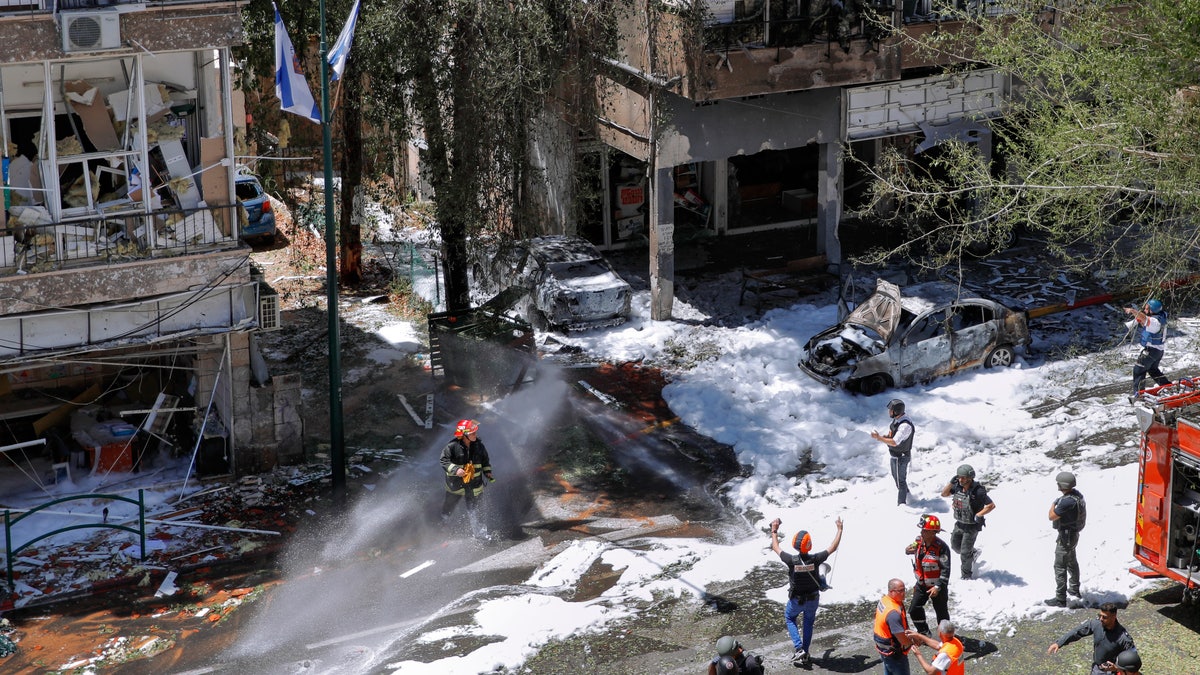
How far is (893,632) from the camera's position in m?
10.9

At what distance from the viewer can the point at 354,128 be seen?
76.7ft

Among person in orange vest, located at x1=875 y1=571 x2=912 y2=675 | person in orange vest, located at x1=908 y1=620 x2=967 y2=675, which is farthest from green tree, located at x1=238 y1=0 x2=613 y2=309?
person in orange vest, located at x1=908 y1=620 x2=967 y2=675

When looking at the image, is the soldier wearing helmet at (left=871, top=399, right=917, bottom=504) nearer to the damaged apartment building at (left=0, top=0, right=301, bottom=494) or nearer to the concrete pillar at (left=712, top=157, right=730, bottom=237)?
the damaged apartment building at (left=0, top=0, right=301, bottom=494)

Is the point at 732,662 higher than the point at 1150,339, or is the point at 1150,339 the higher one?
the point at 1150,339

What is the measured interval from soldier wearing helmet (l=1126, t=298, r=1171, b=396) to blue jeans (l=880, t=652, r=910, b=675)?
875 cm

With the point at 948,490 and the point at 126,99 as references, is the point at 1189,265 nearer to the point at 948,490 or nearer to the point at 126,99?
the point at 948,490

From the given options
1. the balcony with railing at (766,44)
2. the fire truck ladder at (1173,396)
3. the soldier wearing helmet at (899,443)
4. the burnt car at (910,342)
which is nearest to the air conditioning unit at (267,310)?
the soldier wearing helmet at (899,443)

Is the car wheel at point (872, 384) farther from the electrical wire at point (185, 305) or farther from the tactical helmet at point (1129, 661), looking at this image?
the tactical helmet at point (1129, 661)

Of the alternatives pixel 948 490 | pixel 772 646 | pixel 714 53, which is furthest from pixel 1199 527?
pixel 714 53

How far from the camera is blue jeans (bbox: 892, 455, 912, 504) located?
1534 centimetres

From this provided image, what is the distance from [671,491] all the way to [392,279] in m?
11.0

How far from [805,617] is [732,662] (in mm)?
2063

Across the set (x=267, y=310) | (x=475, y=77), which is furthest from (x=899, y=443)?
(x=475, y=77)

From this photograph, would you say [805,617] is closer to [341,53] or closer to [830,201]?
[341,53]
